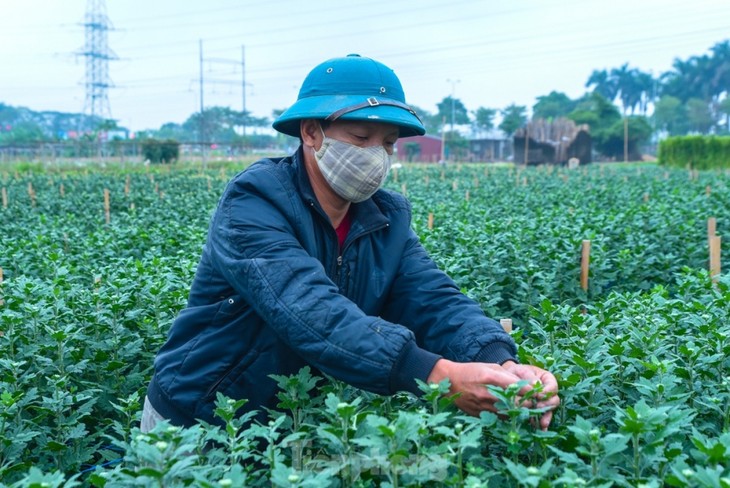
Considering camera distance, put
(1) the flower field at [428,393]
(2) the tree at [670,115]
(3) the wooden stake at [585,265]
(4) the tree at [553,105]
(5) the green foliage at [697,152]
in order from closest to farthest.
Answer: (1) the flower field at [428,393], (3) the wooden stake at [585,265], (5) the green foliage at [697,152], (2) the tree at [670,115], (4) the tree at [553,105]

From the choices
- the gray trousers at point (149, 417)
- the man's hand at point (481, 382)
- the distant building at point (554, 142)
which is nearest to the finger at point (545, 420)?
the man's hand at point (481, 382)

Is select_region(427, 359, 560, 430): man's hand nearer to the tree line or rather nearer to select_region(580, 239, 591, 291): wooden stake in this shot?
select_region(580, 239, 591, 291): wooden stake

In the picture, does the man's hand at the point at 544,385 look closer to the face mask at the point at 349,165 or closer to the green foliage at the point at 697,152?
the face mask at the point at 349,165

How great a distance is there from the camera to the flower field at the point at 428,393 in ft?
6.21

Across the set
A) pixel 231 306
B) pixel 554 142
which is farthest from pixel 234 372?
pixel 554 142

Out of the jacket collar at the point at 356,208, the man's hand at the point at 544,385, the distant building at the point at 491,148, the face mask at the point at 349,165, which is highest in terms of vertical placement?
the distant building at the point at 491,148

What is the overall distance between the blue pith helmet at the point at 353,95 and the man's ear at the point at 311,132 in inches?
2.2

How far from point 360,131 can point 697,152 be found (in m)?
50.1

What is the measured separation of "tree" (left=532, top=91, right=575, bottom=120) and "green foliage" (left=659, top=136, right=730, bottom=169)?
176 ft

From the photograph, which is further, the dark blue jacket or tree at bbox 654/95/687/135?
tree at bbox 654/95/687/135

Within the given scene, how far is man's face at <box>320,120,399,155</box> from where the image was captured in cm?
271

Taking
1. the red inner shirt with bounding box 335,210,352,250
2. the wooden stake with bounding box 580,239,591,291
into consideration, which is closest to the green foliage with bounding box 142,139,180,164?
the wooden stake with bounding box 580,239,591,291

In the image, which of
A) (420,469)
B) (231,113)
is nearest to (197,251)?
(420,469)

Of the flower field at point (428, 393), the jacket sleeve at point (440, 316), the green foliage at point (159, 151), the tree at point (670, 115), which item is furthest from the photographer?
the tree at point (670, 115)
